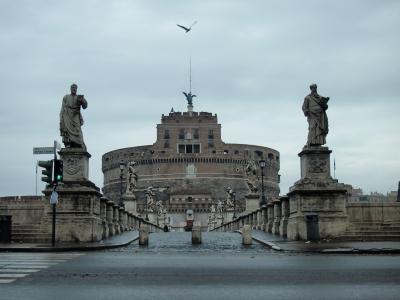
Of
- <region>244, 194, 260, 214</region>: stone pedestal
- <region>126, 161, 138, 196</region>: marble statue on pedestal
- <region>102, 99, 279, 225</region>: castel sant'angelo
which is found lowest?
<region>244, 194, 260, 214</region>: stone pedestal

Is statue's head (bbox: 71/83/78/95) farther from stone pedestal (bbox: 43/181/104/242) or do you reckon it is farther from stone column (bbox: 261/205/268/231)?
stone column (bbox: 261/205/268/231)

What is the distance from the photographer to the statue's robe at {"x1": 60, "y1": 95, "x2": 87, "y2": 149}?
22.3 meters


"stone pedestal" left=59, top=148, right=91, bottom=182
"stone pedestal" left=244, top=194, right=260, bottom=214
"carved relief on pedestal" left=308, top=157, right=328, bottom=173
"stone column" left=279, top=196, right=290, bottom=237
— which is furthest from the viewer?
"stone pedestal" left=244, top=194, right=260, bottom=214

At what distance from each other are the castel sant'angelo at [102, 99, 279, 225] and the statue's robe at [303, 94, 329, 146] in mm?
122846

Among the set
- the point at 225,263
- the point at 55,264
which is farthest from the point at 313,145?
the point at 55,264

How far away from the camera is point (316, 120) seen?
22.6 m

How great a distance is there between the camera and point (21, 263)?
42.4 feet

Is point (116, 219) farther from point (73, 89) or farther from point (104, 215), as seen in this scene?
point (73, 89)

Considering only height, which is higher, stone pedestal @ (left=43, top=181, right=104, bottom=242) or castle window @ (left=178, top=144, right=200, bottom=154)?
castle window @ (left=178, top=144, right=200, bottom=154)

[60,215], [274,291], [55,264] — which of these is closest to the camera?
[274,291]

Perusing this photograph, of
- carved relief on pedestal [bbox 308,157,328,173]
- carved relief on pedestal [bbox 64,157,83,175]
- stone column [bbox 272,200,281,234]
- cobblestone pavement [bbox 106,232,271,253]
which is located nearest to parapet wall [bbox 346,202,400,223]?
carved relief on pedestal [bbox 308,157,328,173]

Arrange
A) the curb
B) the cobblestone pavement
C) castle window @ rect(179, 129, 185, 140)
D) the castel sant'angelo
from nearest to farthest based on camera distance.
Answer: the curb, the cobblestone pavement, the castel sant'angelo, castle window @ rect(179, 129, 185, 140)

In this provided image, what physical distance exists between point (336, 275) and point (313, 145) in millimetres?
12370

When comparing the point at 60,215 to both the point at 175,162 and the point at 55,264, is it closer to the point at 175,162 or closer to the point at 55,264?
the point at 55,264
